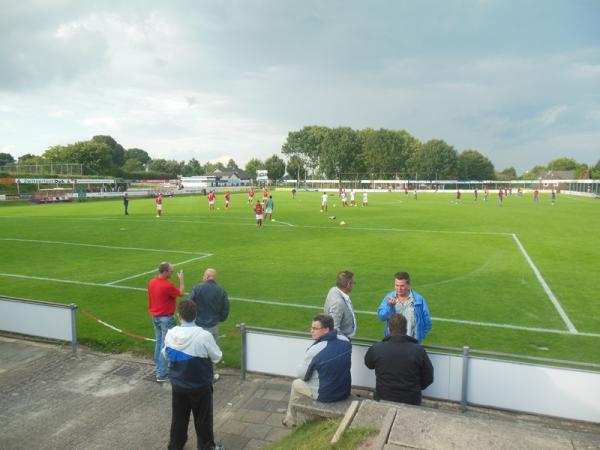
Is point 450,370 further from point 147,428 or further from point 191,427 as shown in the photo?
point 147,428

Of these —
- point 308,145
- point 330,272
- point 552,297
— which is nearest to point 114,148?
point 308,145

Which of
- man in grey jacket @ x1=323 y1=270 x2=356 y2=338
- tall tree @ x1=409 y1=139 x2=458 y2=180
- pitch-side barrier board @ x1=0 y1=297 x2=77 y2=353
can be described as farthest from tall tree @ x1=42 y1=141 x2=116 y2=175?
man in grey jacket @ x1=323 y1=270 x2=356 y2=338

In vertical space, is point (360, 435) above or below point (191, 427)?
above

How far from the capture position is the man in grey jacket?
6490 mm

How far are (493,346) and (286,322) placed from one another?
428cm

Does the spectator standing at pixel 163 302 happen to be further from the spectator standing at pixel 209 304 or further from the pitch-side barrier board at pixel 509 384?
the pitch-side barrier board at pixel 509 384

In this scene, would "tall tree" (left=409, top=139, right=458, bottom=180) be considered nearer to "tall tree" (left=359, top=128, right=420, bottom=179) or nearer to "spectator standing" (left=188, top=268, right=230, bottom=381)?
"tall tree" (left=359, top=128, right=420, bottom=179)

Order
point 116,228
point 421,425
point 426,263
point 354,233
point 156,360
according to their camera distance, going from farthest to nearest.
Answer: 1. point 116,228
2. point 354,233
3. point 426,263
4. point 156,360
5. point 421,425

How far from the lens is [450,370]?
6309 mm

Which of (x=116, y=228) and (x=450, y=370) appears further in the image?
(x=116, y=228)

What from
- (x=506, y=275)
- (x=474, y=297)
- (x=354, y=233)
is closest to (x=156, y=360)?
(x=474, y=297)

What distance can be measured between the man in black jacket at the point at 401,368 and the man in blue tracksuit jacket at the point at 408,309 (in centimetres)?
120

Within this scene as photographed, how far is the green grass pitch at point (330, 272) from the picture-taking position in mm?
9711

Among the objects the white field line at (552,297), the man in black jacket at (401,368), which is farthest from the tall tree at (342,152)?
the man in black jacket at (401,368)
